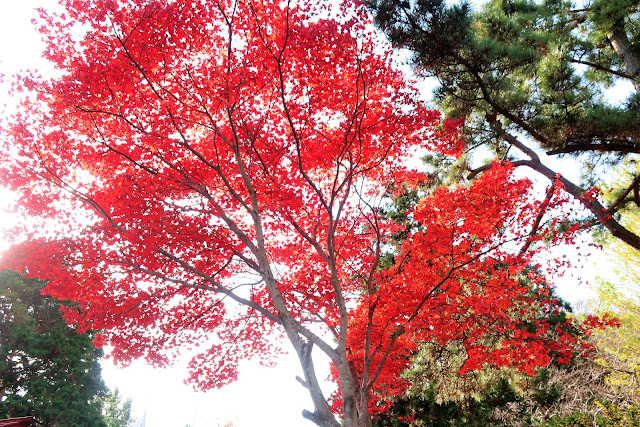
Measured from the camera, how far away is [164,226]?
6586 millimetres

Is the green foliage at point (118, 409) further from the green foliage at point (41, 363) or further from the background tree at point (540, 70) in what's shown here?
the background tree at point (540, 70)

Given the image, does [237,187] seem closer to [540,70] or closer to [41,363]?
[540,70]

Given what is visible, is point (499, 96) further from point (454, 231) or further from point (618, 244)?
point (618, 244)

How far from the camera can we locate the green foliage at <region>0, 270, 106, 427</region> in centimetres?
1453

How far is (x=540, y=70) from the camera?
7.71 m

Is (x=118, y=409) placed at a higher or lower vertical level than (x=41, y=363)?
higher

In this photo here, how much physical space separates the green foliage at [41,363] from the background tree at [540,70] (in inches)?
657

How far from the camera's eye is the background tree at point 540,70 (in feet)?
24.8

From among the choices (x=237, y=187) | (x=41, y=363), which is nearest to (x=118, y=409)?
(x=41, y=363)

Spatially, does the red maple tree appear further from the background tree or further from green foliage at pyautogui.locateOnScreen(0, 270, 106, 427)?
green foliage at pyautogui.locateOnScreen(0, 270, 106, 427)

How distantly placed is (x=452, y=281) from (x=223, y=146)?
17.4 ft

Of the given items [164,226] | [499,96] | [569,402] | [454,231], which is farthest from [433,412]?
[164,226]

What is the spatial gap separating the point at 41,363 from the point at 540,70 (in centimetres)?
1929

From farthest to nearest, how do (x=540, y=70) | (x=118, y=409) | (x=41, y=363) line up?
(x=118, y=409) → (x=41, y=363) → (x=540, y=70)
